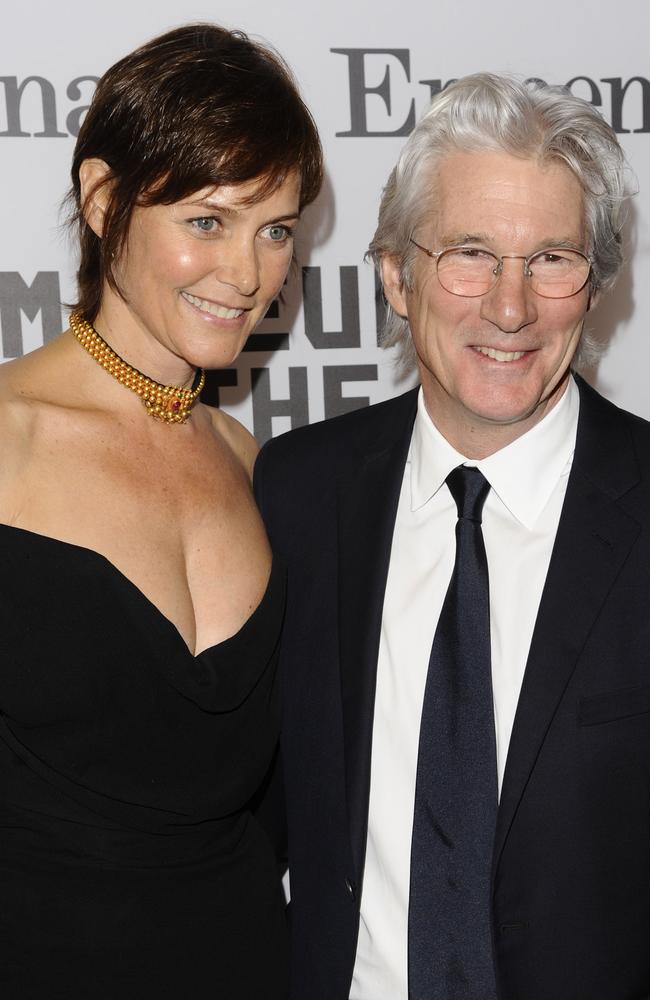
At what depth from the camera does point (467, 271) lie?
1.75m

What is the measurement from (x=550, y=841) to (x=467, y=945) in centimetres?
18

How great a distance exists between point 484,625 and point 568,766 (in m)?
0.23

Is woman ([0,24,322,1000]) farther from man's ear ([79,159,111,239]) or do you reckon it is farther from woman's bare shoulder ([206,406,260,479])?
woman's bare shoulder ([206,406,260,479])

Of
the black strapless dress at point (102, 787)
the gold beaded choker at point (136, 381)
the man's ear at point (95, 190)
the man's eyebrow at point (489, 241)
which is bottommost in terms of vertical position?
the black strapless dress at point (102, 787)

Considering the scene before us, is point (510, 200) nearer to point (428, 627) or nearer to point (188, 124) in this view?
point (188, 124)

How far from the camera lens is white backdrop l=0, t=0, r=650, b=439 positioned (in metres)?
2.37

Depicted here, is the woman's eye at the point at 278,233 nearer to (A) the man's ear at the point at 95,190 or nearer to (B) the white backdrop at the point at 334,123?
(A) the man's ear at the point at 95,190

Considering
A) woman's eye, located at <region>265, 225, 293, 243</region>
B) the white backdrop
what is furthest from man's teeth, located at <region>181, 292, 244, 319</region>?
the white backdrop

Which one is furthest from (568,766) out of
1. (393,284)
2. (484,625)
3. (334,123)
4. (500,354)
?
(334,123)

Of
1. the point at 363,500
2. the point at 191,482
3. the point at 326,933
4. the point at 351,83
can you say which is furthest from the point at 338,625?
the point at 351,83

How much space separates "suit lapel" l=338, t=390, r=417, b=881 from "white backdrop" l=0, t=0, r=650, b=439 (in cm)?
55

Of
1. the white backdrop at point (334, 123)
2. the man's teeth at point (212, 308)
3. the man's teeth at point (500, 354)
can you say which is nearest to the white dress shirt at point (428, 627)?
the man's teeth at point (500, 354)

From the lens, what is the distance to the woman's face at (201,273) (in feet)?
5.67

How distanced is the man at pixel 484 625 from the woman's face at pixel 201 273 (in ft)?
0.75
